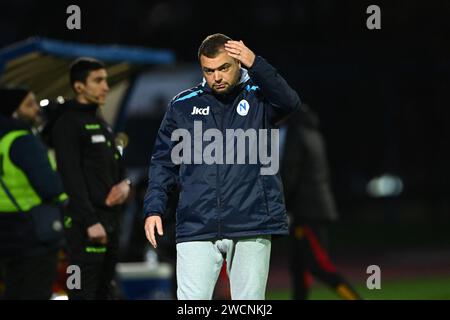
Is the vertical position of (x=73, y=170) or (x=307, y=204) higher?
(x=73, y=170)

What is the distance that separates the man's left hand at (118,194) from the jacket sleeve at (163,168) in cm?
179

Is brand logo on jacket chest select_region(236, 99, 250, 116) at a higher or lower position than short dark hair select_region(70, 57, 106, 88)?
lower

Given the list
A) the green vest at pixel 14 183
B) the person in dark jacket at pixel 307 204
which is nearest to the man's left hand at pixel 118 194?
the green vest at pixel 14 183

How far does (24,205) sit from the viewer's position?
8.28 metres

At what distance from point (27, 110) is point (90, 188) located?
75 centimetres

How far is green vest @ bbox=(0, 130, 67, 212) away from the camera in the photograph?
8180mm

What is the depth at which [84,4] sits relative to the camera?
26.4 metres

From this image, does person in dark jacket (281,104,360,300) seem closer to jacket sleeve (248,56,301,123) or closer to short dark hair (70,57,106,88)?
short dark hair (70,57,106,88)

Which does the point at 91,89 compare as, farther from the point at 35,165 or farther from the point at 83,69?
the point at 35,165

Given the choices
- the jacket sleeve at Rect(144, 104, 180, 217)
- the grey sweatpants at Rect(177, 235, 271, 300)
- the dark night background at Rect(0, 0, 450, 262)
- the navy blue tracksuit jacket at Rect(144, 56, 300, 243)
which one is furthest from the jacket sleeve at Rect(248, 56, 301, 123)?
the dark night background at Rect(0, 0, 450, 262)

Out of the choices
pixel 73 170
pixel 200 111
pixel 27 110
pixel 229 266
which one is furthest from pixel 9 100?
pixel 229 266

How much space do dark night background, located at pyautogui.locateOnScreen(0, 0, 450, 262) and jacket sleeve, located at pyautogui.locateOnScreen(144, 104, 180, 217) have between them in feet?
69.0

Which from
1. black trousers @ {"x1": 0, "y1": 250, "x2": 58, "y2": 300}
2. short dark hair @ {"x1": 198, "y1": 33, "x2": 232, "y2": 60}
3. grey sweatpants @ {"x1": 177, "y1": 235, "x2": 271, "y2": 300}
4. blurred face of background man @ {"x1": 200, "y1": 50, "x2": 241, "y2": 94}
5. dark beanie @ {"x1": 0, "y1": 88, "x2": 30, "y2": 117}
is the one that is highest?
short dark hair @ {"x1": 198, "y1": 33, "x2": 232, "y2": 60}
